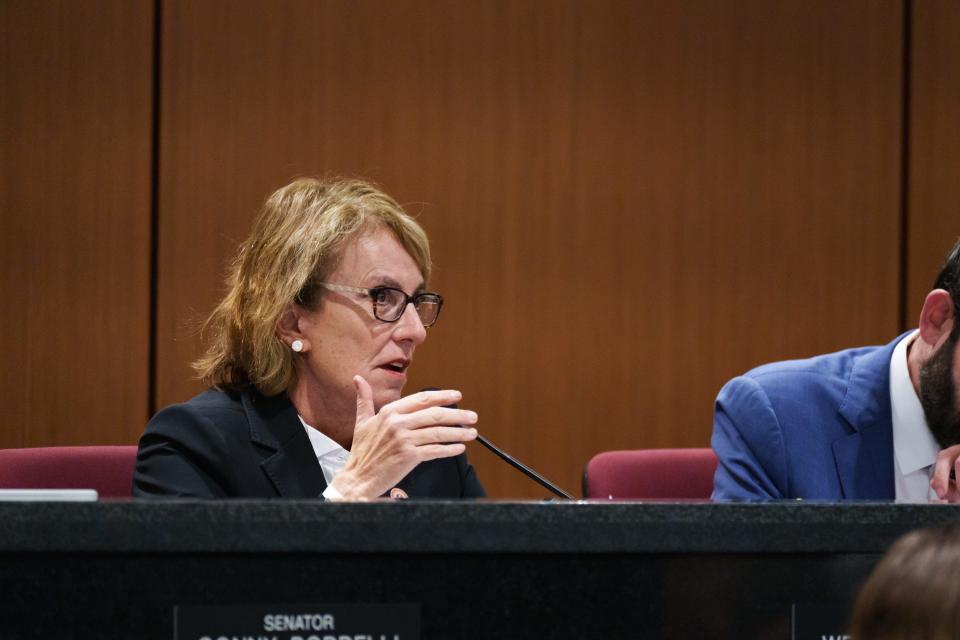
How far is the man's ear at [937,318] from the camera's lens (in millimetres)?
1806

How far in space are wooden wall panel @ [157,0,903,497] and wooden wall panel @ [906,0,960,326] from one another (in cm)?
8

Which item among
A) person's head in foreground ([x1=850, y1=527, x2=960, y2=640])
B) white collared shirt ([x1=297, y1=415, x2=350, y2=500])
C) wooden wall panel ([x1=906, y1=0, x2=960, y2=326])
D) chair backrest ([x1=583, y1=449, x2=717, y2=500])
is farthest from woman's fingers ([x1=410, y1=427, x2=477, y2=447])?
wooden wall panel ([x1=906, y1=0, x2=960, y2=326])

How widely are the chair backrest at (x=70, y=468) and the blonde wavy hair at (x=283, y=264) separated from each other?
248mm

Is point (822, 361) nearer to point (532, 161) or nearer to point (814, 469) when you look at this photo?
point (814, 469)

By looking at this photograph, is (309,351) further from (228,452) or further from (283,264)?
(228,452)

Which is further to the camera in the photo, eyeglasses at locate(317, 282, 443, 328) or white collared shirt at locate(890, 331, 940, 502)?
eyeglasses at locate(317, 282, 443, 328)

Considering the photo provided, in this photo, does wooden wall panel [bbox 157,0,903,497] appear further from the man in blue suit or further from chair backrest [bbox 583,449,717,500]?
the man in blue suit

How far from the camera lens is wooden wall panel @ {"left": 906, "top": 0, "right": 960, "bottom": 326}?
10.9ft

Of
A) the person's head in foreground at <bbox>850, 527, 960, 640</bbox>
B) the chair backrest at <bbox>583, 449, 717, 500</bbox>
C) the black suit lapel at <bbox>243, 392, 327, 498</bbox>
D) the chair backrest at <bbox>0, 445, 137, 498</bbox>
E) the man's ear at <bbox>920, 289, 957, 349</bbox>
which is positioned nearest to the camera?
the person's head in foreground at <bbox>850, 527, 960, 640</bbox>

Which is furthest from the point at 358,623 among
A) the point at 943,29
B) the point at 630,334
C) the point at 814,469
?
the point at 943,29

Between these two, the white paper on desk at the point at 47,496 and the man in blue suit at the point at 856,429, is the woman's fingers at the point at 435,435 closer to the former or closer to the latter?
the man in blue suit at the point at 856,429

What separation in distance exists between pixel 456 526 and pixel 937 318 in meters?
1.25

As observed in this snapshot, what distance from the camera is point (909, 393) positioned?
1.92 m

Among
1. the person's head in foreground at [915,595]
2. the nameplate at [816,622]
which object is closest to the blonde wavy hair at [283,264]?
the nameplate at [816,622]
